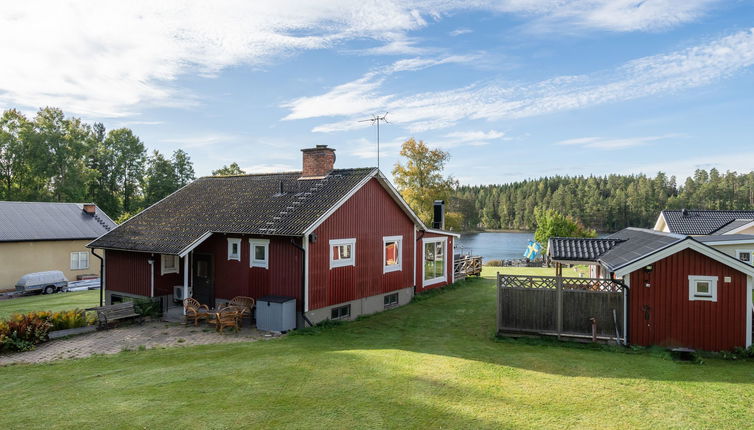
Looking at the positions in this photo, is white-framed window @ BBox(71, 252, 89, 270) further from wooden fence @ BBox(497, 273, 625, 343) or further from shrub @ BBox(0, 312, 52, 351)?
wooden fence @ BBox(497, 273, 625, 343)

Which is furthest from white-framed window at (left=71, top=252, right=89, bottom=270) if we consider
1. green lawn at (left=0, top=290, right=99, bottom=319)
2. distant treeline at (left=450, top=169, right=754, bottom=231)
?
distant treeline at (left=450, top=169, right=754, bottom=231)

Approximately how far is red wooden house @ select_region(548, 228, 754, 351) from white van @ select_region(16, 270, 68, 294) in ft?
100

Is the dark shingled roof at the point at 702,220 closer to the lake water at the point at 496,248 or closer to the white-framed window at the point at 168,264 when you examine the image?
the lake water at the point at 496,248

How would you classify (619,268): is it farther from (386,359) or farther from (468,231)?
(468,231)

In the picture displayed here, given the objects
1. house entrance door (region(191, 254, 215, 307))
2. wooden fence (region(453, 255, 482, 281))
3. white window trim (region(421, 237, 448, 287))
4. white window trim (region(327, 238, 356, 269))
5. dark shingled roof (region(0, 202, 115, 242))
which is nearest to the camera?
white window trim (region(327, 238, 356, 269))

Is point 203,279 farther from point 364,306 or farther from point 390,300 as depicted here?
point 390,300

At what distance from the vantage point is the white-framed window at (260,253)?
14.4 metres

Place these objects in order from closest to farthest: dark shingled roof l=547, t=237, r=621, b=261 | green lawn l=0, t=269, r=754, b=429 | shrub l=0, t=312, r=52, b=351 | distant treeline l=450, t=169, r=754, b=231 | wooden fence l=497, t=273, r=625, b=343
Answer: green lawn l=0, t=269, r=754, b=429, wooden fence l=497, t=273, r=625, b=343, shrub l=0, t=312, r=52, b=351, dark shingled roof l=547, t=237, r=621, b=261, distant treeline l=450, t=169, r=754, b=231

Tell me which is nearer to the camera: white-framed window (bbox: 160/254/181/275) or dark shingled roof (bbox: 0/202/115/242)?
white-framed window (bbox: 160/254/181/275)

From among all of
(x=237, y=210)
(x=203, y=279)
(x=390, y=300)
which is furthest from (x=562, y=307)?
(x=203, y=279)

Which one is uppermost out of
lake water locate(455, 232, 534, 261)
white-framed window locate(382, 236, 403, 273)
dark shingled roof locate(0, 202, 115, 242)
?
dark shingled roof locate(0, 202, 115, 242)

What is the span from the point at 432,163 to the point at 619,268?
31.6m

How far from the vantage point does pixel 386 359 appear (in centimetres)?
1002

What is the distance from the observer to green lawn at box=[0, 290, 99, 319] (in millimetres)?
19938
